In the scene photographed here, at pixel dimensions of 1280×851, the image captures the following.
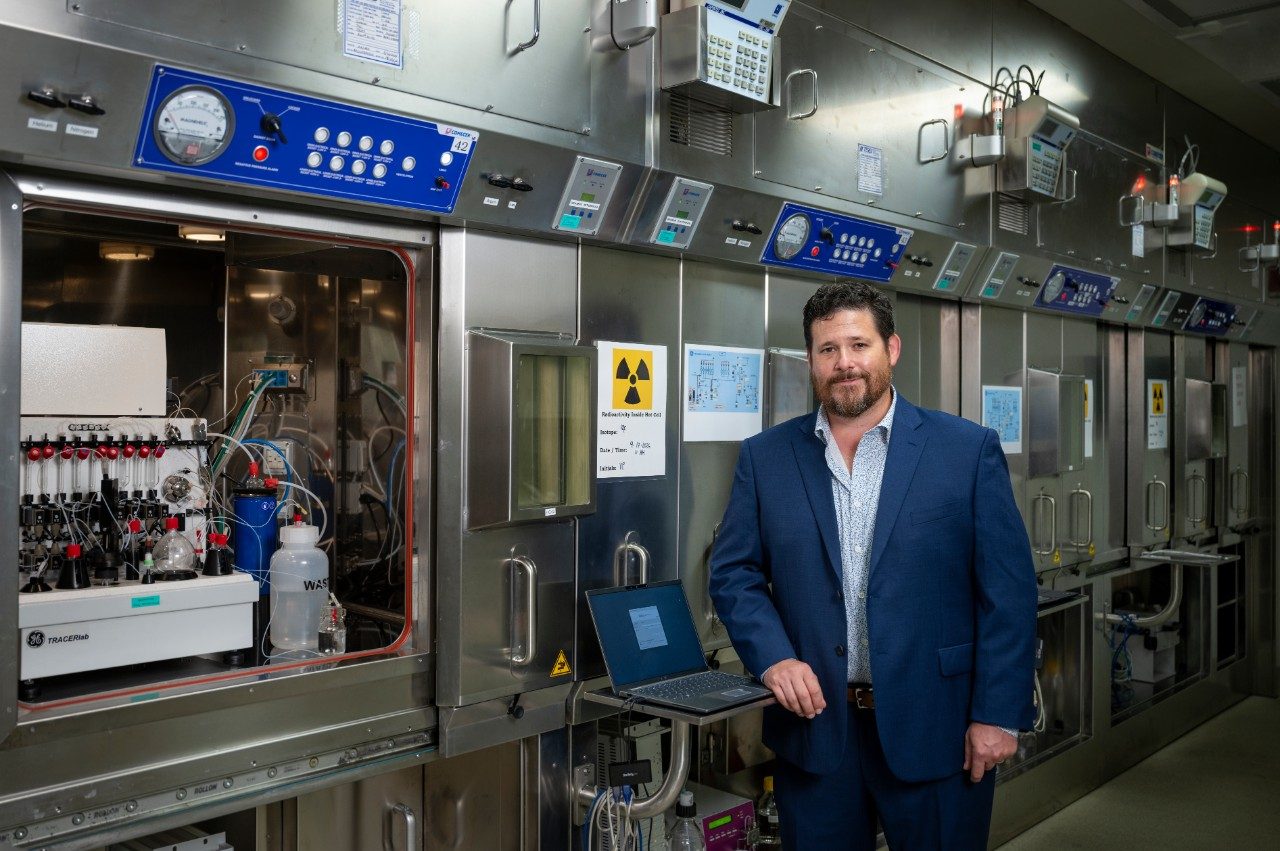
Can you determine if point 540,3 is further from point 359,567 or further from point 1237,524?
point 1237,524

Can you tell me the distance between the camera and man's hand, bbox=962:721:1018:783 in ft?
7.50

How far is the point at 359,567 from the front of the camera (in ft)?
9.65

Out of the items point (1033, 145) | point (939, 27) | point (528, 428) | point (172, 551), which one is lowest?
point (172, 551)

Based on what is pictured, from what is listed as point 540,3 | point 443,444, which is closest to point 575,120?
point 540,3

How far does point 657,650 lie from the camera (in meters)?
2.69

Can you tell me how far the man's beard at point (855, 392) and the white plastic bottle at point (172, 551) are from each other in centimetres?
141

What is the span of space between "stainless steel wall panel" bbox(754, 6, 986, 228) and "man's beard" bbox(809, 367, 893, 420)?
890mm

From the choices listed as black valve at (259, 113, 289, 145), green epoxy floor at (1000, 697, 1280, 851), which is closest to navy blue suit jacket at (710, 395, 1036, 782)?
black valve at (259, 113, 289, 145)

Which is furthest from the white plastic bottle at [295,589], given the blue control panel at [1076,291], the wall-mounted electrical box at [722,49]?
the blue control panel at [1076,291]

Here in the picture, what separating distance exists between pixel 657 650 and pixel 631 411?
24.5 inches

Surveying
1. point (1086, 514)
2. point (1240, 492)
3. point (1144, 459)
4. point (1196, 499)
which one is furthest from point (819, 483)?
point (1240, 492)

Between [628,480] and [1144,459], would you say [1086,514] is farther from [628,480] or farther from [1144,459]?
[628,480]

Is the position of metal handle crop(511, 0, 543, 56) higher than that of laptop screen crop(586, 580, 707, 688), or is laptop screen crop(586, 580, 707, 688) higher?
metal handle crop(511, 0, 543, 56)

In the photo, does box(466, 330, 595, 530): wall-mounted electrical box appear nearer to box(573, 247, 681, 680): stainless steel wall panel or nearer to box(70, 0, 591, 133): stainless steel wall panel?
box(573, 247, 681, 680): stainless steel wall panel
